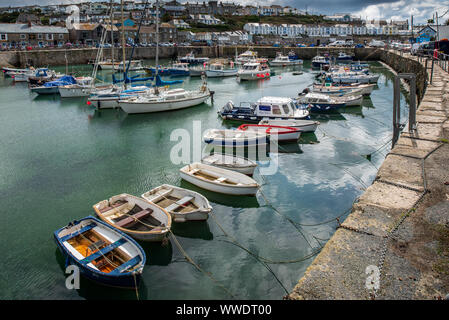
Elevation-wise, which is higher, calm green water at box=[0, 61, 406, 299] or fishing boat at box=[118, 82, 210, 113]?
fishing boat at box=[118, 82, 210, 113]

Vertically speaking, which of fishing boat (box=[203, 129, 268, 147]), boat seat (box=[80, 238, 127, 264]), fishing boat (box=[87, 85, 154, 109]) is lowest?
boat seat (box=[80, 238, 127, 264])

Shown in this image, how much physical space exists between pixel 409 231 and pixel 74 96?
3720 centimetres

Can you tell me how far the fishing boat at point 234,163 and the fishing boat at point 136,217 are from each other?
4550mm

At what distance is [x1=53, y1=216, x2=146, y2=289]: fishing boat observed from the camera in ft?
26.8

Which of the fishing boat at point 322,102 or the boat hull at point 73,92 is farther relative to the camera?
the boat hull at point 73,92

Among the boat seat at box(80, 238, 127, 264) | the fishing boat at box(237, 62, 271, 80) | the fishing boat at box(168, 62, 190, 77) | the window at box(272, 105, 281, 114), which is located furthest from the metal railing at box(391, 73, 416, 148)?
the fishing boat at box(168, 62, 190, 77)

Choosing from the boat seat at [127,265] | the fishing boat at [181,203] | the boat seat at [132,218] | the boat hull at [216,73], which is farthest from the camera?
the boat hull at [216,73]

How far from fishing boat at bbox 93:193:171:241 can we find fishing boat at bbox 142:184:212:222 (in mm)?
521

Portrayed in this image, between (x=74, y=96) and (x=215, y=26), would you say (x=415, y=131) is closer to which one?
(x=74, y=96)

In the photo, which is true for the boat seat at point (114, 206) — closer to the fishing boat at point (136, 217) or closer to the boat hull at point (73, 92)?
the fishing boat at point (136, 217)

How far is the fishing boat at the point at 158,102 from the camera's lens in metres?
27.7

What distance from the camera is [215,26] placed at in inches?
5487

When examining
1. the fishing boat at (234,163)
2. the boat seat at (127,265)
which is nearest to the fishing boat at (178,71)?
the fishing boat at (234,163)

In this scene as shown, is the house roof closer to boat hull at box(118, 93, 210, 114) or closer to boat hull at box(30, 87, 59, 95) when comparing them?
boat hull at box(30, 87, 59, 95)
